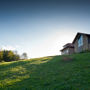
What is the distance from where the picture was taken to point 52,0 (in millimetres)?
14141

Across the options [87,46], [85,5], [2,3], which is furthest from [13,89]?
[87,46]

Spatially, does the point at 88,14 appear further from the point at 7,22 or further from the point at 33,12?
the point at 7,22

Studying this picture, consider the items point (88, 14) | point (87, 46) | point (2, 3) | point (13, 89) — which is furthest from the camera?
point (87, 46)

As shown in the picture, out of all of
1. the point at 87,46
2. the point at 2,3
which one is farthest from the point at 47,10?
the point at 87,46

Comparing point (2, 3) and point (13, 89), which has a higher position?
point (2, 3)

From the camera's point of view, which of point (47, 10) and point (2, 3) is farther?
point (47, 10)

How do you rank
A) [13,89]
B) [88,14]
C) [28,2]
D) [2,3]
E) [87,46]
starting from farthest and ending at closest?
[87,46] < [88,14] < [28,2] < [2,3] < [13,89]

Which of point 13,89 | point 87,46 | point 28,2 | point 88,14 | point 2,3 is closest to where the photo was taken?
point 13,89

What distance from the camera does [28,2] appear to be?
14305 mm

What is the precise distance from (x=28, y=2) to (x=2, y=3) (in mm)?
4348

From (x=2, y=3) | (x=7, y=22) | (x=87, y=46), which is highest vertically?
(x=2, y=3)

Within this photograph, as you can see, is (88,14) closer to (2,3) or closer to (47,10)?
(47,10)

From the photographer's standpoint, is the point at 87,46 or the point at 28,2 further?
the point at 87,46

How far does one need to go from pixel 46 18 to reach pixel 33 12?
2915 millimetres
